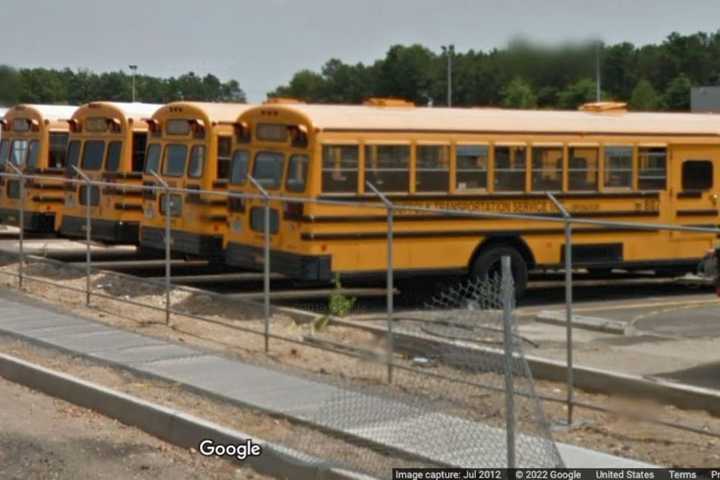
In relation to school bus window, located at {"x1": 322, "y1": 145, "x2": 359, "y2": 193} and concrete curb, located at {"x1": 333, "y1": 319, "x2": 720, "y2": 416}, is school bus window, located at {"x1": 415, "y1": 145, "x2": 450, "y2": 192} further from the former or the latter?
concrete curb, located at {"x1": 333, "y1": 319, "x2": 720, "y2": 416}

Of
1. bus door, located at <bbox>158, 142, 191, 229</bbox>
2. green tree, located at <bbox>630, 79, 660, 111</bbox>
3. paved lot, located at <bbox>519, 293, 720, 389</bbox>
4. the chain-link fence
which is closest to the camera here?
the chain-link fence

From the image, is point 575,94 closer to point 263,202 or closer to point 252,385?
point 263,202

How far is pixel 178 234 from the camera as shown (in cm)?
1914

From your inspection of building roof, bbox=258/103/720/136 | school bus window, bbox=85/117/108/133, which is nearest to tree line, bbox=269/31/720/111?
building roof, bbox=258/103/720/136

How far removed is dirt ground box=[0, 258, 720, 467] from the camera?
27.6 feet

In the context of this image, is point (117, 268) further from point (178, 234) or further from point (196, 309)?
point (196, 309)

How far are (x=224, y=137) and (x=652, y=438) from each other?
11.8m

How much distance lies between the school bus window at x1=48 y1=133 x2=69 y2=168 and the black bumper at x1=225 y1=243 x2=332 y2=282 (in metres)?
8.64

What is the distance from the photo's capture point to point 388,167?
16.3 m

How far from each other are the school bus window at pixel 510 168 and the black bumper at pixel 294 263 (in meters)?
2.83

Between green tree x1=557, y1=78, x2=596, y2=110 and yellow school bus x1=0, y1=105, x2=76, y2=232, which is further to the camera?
green tree x1=557, y1=78, x2=596, y2=110

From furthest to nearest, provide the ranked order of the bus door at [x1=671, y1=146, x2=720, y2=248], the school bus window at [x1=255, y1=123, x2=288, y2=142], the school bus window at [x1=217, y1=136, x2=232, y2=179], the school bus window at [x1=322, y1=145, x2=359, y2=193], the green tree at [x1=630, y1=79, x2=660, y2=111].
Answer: the green tree at [x1=630, y1=79, x2=660, y2=111] < the school bus window at [x1=217, y1=136, x2=232, y2=179] < the bus door at [x1=671, y1=146, x2=720, y2=248] < the school bus window at [x1=255, y1=123, x2=288, y2=142] < the school bus window at [x1=322, y1=145, x2=359, y2=193]

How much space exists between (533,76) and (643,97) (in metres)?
20.6

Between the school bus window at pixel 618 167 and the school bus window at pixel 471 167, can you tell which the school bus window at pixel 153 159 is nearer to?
the school bus window at pixel 471 167
